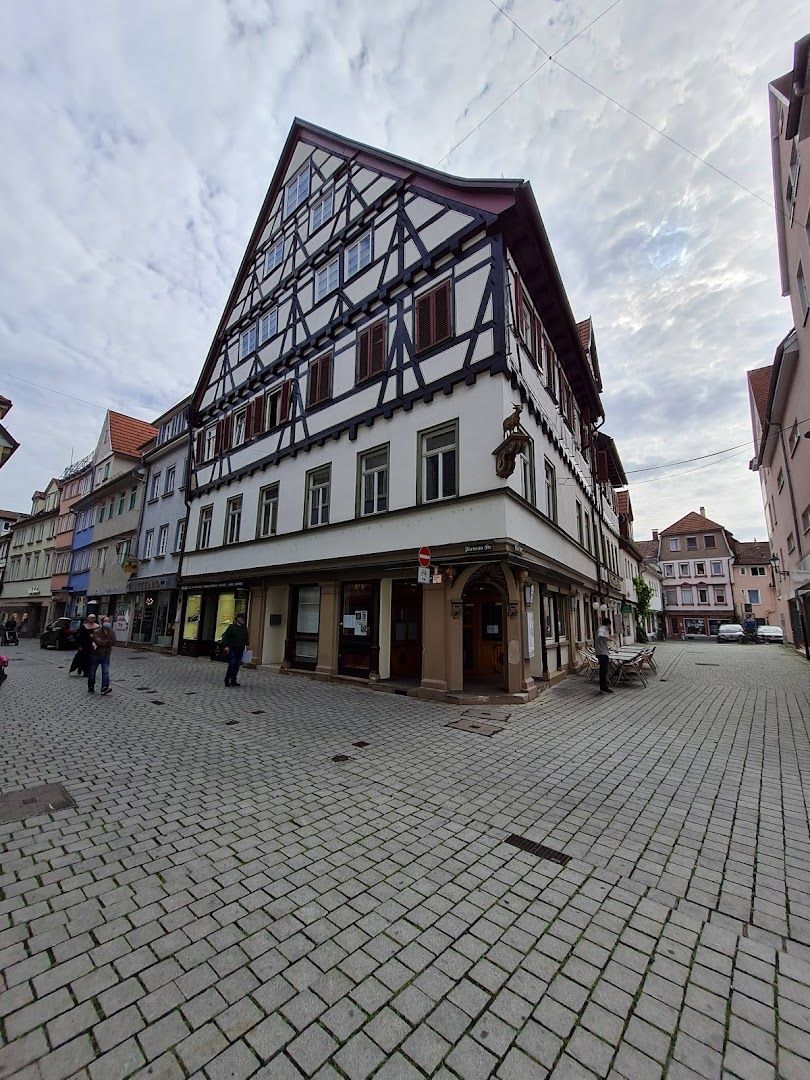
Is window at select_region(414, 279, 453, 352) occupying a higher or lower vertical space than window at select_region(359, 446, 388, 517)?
higher

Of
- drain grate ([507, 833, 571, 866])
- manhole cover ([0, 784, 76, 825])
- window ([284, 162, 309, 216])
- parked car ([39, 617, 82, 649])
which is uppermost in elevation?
window ([284, 162, 309, 216])

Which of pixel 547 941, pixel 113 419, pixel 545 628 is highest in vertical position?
pixel 113 419

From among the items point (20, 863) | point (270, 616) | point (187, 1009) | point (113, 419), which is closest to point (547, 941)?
point (187, 1009)

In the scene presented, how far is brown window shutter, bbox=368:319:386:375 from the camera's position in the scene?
12586 millimetres

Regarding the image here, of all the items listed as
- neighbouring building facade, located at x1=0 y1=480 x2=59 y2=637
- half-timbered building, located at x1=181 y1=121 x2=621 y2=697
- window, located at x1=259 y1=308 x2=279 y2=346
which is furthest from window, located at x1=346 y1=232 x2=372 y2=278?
neighbouring building facade, located at x1=0 y1=480 x2=59 y2=637

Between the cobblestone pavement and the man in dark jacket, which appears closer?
the cobblestone pavement

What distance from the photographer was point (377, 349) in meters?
12.8

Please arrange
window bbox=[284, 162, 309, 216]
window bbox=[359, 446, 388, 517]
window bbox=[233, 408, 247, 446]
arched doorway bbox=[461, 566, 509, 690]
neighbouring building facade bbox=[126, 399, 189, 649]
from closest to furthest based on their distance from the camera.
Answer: window bbox=[359, 446, 388, 517] → arched doorway bbox=[461, 566, 509, 690] → window bbox=[284, 162, 309, 216] → window bbox=[233, 408, 247, 446] → neighbouring building facade bbox=[126, 399, 189, 649]

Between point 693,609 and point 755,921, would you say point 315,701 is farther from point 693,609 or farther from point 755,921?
point 693,609

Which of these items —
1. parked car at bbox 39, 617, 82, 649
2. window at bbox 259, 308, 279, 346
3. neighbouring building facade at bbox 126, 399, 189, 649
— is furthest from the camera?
parked car at bbox 39, 617, 82, 649

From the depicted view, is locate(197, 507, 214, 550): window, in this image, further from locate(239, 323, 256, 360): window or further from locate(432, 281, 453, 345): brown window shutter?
locate(432, 281, 453, 345): brown window shutter

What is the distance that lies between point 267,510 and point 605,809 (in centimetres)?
1415

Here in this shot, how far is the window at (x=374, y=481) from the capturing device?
12.1 metres

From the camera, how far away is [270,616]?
50.5 ft
